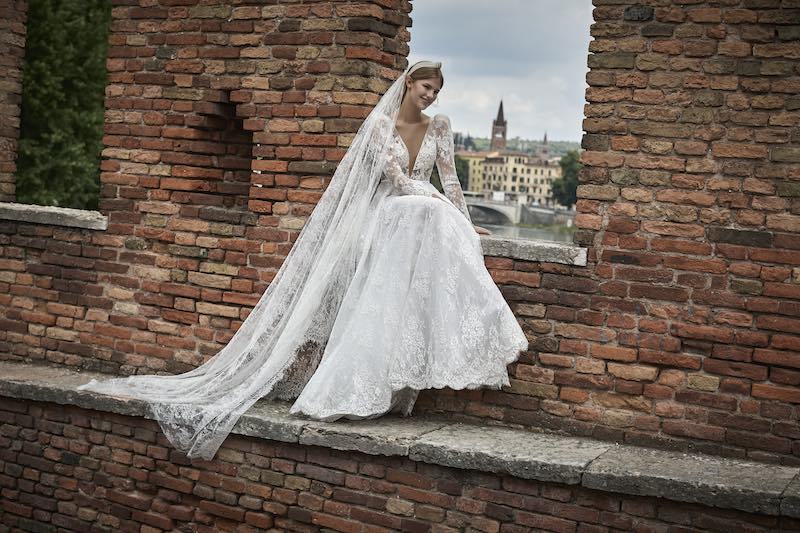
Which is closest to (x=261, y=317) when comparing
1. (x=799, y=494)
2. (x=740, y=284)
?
(x=740, y=284)

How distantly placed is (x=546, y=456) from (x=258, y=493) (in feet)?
5.50

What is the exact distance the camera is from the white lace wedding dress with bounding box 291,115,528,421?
555cm

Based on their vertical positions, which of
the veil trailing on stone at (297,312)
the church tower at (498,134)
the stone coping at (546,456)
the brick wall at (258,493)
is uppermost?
the church tower at (498,134)

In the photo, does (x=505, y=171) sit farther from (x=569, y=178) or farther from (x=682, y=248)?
(x=682, y=248)

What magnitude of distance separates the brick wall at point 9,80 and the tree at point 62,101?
8805mm

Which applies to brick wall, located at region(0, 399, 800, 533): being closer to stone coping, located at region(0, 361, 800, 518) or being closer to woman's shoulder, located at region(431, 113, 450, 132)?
stone coping, located at region(0, 361, 800, 518)

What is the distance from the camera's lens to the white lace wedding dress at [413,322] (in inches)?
218

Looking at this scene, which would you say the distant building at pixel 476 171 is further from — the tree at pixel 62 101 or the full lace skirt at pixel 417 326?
the full lace skirt at pixel 417 326

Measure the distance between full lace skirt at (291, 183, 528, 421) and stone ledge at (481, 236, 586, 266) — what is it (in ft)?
0.41

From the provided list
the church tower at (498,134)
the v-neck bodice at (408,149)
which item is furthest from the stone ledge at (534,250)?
the church tower at (498,134)

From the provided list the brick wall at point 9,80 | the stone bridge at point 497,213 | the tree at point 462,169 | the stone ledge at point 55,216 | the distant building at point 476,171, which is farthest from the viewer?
the distant building at point 476,171

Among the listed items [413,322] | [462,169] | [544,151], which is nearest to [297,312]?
[413,322]

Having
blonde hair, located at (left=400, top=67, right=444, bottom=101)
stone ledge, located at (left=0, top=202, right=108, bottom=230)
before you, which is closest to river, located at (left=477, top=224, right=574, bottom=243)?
blonde hair, located at (left=400, top=67, right=444, bottom=101)

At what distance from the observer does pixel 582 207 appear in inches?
221
